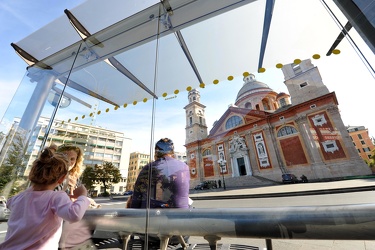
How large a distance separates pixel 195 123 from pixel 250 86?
609 millimetres

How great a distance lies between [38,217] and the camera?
0.72 meters

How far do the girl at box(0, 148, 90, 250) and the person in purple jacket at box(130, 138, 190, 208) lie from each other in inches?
14.0

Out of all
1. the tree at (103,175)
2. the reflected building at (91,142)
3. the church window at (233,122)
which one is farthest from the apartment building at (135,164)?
the church window at (233,122)

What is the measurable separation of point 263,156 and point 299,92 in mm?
670

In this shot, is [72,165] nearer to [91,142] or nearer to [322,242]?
[91,142]

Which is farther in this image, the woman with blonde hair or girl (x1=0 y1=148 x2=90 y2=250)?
the woman with blonde hair

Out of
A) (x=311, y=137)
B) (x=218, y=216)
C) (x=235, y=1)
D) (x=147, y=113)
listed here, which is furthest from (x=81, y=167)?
(x=235, y=1)

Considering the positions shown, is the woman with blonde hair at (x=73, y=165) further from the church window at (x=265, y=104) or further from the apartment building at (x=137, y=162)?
the church window at (x=265, y=104)

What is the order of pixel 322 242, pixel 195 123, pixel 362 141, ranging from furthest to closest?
pixel 195 123
pixel 362 141
pixel 322 242

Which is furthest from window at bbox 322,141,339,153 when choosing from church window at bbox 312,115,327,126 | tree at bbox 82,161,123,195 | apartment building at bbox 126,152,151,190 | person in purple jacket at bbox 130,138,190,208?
tree at bbox 82,161,123,195

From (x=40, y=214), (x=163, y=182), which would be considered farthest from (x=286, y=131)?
(x=40, y=214)

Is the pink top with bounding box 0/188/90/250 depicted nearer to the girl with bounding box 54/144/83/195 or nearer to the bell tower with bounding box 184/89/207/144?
the girl with bounding box 54/144/83/195

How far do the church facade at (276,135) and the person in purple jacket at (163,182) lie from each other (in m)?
0.20

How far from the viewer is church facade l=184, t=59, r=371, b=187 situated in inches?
39.1
